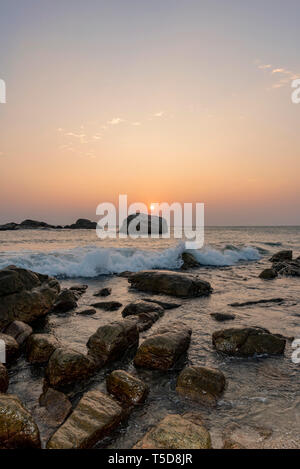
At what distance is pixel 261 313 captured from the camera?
6617 millimetres

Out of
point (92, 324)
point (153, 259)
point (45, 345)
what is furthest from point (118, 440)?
point (153, 259)

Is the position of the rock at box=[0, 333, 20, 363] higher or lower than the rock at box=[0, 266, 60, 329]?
lower

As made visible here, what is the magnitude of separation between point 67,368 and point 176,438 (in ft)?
5.81

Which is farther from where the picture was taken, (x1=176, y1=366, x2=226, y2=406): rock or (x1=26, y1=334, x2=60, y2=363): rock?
(x1=26, y1=334, x2=60, y2=363): rock

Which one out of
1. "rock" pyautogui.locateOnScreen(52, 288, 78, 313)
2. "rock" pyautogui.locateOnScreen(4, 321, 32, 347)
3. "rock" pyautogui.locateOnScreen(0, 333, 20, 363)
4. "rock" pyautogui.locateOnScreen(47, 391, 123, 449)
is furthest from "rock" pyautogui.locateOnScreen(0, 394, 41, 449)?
"rock" pyautogui.locateOnScreen(52, 288, 78, 313)

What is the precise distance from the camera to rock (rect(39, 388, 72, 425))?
2906mm

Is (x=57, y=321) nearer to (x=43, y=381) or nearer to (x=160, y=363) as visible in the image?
(x=43, y=381)

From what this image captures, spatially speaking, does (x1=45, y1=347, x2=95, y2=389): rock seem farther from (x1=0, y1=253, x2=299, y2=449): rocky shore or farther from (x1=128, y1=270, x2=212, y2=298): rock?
(x1=128, y1=270, x2=212, y2=298): rock

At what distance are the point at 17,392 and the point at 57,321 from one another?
272 centimetres

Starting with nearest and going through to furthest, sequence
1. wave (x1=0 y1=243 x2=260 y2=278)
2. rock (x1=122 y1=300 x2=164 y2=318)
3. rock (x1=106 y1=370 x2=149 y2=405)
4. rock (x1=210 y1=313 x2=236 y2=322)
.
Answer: rock (x1=106 y1=370 x2=149 y2=405) → rock (x1=210 y1=313 x2=236 y2=322) → rock (x1=122 y1=300 x2=164 y2=318) → wave (x1=0 y1=243 x2=260 y2=278)

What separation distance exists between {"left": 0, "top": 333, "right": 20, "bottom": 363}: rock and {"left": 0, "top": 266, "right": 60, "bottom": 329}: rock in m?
1.20

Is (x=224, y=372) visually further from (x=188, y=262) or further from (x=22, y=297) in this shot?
(x=188, y=262)

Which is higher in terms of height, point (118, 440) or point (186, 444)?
point (186, 444)

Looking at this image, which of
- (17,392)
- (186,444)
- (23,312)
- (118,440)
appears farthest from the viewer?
(23,312)
